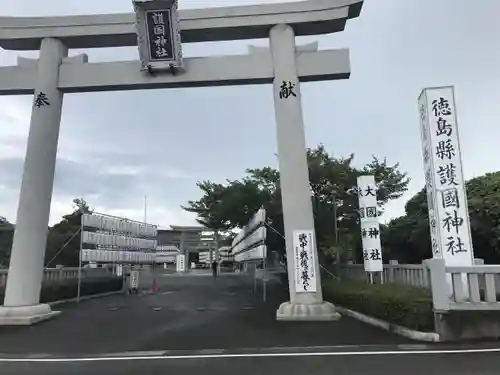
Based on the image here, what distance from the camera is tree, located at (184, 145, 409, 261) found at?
22.2 m

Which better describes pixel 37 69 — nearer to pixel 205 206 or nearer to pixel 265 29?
pixel 265 29

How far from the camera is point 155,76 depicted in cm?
1411

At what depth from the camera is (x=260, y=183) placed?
26719 millimetres

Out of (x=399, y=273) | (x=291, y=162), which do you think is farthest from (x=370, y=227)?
(x=291, y=162)

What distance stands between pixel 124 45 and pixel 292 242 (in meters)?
7.83

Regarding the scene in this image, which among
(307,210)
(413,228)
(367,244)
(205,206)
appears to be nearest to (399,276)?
(367,244)

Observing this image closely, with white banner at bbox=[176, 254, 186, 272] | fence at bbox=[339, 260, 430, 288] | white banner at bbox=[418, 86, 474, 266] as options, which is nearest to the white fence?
white banner at bbox=[418, 86, 474, 266]

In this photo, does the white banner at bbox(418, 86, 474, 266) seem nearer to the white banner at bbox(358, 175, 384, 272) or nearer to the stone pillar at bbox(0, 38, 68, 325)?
the white banner at bbox(358, 175, 384, 272)

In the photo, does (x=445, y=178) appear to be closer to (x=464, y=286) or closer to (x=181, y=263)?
(x=464, y=286)

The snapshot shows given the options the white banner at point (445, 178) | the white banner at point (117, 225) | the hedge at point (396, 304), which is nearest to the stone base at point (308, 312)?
the hedge at point (396, 304)

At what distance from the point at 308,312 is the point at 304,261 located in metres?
1.33

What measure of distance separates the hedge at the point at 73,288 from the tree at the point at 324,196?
280 inches

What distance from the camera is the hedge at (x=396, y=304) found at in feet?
31.6

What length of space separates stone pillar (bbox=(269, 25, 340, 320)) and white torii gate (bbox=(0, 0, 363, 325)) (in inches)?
1.1
